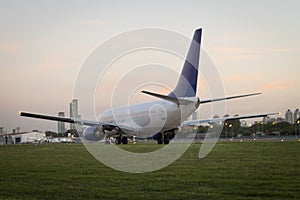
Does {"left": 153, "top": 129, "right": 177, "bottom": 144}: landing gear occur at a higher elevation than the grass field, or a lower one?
higher

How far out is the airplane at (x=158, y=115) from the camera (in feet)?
147

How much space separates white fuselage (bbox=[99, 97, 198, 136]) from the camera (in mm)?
46812

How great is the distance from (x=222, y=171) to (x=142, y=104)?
36.8 metres

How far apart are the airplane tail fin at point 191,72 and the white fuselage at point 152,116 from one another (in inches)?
45.0

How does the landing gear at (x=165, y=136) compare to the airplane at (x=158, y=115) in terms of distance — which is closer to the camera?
the airplane at (x=158, y=115)

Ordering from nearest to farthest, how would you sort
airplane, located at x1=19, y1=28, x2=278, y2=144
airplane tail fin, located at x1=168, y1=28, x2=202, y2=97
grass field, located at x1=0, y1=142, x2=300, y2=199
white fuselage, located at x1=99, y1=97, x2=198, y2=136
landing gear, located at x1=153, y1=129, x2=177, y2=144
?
1. grass field, located at x1=0, y1=142, x2=300, y2=199
2. airplane tail fin, located at x1=168, y1=28, x2=202, y2=97
3. airplane, located at x1=19, y1=28, x2=278, y2=144
4. white fuselage, located at x1=99, y1=97, x2=198, y2=136
5. landing gear, located at x1=153, y1=129, x2=177, y2=144

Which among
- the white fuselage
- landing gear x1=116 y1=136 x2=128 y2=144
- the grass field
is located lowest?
the grass field

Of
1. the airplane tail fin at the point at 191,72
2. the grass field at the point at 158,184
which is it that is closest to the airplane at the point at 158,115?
the airplane tail fin at the point at 191,72

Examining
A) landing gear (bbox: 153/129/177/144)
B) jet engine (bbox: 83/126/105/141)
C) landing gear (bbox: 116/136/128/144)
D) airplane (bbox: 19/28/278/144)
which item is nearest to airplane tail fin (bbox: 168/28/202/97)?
airplane (bbox: 19/28/278/144)

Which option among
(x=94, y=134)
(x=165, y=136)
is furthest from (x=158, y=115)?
(x=94, y=134)

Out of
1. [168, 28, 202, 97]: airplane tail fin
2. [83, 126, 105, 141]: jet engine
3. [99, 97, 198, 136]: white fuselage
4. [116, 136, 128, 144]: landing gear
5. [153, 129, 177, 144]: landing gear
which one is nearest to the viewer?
[168, 28, 202, 97]: airplane tail fin

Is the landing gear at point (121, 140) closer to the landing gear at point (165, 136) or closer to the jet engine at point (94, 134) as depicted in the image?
the jet engine at point (94, 134)

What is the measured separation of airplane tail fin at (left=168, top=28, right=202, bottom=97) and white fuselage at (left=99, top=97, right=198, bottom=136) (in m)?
1.14

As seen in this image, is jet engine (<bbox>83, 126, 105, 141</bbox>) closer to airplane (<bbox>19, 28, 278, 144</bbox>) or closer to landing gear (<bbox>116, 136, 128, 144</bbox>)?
airplane (<bbox>19, 28, 278, 144</bbox>)
